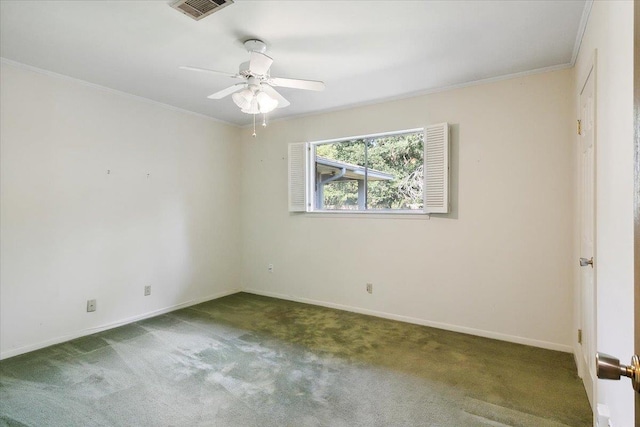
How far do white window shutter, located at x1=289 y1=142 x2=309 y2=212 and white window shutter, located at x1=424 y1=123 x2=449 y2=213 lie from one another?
1597 millimetres

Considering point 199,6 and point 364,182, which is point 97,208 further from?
point 364,182

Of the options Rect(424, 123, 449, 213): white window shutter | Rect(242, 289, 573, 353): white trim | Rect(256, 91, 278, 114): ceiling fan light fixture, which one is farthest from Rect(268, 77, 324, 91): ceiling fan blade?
Rect(242, 289, 573, 353): white trim

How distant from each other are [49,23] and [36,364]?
2627 mm

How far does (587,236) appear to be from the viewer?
2.11m

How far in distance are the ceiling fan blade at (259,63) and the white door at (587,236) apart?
2.07m

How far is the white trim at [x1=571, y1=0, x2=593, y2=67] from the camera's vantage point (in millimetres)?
1959

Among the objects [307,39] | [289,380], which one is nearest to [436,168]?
[307,39]

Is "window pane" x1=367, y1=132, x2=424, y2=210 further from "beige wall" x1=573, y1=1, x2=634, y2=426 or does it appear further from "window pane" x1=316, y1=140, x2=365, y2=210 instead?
"beige wall" x1=573, y1=1, x2=634, y2=426

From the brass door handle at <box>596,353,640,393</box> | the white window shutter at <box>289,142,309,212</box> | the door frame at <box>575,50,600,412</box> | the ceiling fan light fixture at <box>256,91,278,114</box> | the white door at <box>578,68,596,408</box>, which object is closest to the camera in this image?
the brass door handle at <box>596,353,640,393</box>

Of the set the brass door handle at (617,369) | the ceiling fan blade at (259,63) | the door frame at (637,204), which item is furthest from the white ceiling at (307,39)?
the brass door handle at (617,369)

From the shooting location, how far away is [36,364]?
261cm

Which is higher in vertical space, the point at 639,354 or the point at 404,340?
the point at 639,354

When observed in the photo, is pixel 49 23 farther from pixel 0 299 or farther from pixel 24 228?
pixel 0 299

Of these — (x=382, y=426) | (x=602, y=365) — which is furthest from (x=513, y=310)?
(x=602, y=365)
